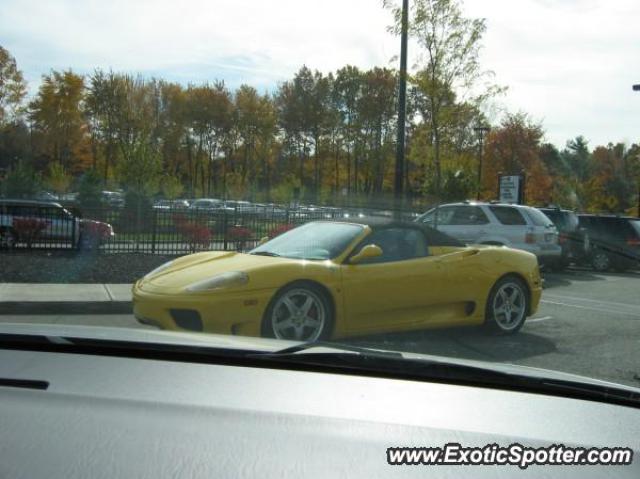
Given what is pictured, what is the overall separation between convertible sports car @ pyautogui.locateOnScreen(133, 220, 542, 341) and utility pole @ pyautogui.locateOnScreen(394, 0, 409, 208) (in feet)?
25.4

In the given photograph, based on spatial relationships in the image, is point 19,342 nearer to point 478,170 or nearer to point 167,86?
point 478,170

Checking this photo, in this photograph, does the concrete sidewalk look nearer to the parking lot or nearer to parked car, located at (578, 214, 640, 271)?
the parking lot

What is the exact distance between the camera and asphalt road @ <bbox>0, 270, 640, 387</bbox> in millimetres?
6695

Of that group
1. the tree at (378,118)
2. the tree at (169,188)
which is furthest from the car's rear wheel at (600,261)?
the tree at (378,118)

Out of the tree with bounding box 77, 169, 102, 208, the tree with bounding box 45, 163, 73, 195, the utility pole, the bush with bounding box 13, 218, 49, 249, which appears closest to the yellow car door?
the utility pole

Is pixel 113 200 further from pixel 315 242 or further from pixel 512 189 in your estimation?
pixel 315 242

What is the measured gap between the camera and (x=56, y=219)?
49.3ft

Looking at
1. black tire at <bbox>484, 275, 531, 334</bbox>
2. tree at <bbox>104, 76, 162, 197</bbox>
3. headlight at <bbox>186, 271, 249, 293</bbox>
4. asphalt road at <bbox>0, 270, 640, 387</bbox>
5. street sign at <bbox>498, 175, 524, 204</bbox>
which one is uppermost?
tree at <bbox>104, 76, 162, 197</bbox>

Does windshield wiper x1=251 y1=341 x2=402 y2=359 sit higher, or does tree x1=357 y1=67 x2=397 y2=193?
tree x1=357 y1=67 x2=397 y2=193

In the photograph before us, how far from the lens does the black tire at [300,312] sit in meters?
6.47

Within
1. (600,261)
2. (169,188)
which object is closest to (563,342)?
(600,261)

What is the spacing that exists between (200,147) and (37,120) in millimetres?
15940

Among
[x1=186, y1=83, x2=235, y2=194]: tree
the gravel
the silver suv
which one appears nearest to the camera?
the gravel

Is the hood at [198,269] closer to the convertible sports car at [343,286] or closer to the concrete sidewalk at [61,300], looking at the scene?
the convertible sports car at [343,286]
